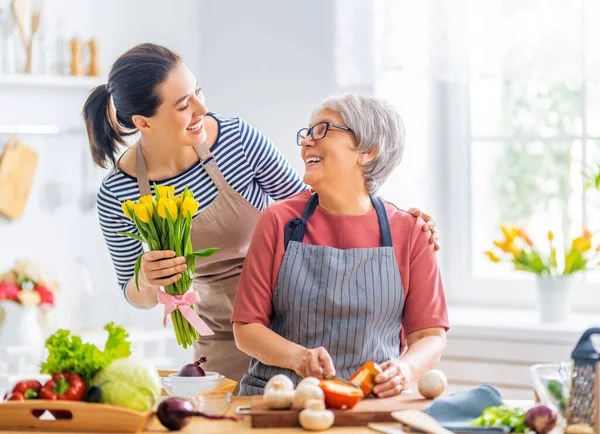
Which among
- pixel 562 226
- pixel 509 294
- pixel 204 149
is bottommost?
Result: pixel 509 294

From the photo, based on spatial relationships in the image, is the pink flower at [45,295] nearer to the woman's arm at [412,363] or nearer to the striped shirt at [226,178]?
the striped shirt at [226,178]

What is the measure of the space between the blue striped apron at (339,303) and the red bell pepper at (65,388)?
1.76 ft

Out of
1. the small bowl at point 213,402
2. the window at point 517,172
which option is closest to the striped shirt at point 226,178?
the small bowl at point 213,402

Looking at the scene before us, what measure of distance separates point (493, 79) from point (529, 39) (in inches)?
12.2

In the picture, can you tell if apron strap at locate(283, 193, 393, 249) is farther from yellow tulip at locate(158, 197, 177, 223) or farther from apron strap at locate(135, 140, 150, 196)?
apron strap at locate(135, 140, 150, 196)

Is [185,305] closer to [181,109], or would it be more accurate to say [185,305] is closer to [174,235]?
[174,235]

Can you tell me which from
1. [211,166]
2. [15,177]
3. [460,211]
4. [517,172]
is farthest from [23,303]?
[517,172]

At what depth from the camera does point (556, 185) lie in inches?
151

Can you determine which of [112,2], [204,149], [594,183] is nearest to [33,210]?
[112,2]

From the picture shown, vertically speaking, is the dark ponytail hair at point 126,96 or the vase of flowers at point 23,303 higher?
the dark ponytail hair at point 126,96

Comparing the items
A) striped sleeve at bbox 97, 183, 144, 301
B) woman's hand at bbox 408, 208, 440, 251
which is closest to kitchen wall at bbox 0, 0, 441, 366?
striped sleeve at bbox 97, 183, 144, 301

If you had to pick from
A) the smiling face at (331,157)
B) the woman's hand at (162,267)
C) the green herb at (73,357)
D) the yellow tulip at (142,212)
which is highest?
the smiling face at (331,157)

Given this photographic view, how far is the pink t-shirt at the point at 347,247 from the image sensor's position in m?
2.27

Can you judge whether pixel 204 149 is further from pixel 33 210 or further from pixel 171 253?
pixel 33 210
